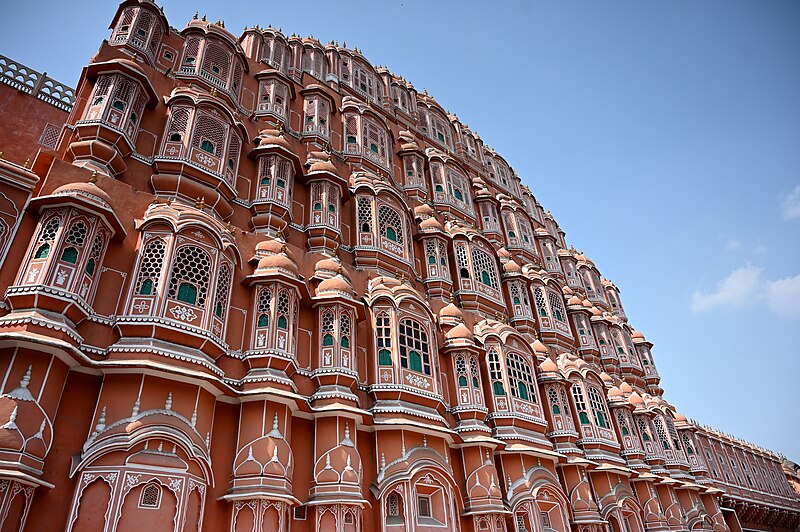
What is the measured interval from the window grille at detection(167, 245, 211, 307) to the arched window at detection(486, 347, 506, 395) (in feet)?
34.9

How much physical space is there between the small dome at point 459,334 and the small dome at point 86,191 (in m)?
11.3

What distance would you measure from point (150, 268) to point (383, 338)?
6.94 meters

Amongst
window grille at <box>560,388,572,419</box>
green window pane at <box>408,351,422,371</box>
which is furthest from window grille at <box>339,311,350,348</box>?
window grille at <box>560,388,572,419</box>

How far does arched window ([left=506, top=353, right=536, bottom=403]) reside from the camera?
18.7 metres

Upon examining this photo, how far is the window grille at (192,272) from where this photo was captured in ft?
39.1

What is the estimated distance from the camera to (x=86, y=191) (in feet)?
36.2

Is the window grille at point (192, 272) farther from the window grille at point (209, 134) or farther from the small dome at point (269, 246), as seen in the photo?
the window grille at point (209, 134)

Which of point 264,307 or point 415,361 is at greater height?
point 264,307

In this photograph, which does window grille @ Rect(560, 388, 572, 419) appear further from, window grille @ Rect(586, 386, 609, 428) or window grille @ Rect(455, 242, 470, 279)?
window grille @ Rect(455, 242, 470, 279)

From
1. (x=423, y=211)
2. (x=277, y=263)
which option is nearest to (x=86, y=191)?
(x=277, y=263)

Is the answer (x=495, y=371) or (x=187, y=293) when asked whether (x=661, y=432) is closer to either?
(x=495, y=371)

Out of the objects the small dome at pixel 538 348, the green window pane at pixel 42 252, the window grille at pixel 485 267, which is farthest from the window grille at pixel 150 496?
the small dome at pixel 538 348

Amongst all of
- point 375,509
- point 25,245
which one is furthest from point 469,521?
point 25,245

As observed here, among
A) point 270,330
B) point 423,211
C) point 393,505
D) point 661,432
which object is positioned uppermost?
point 423,211
